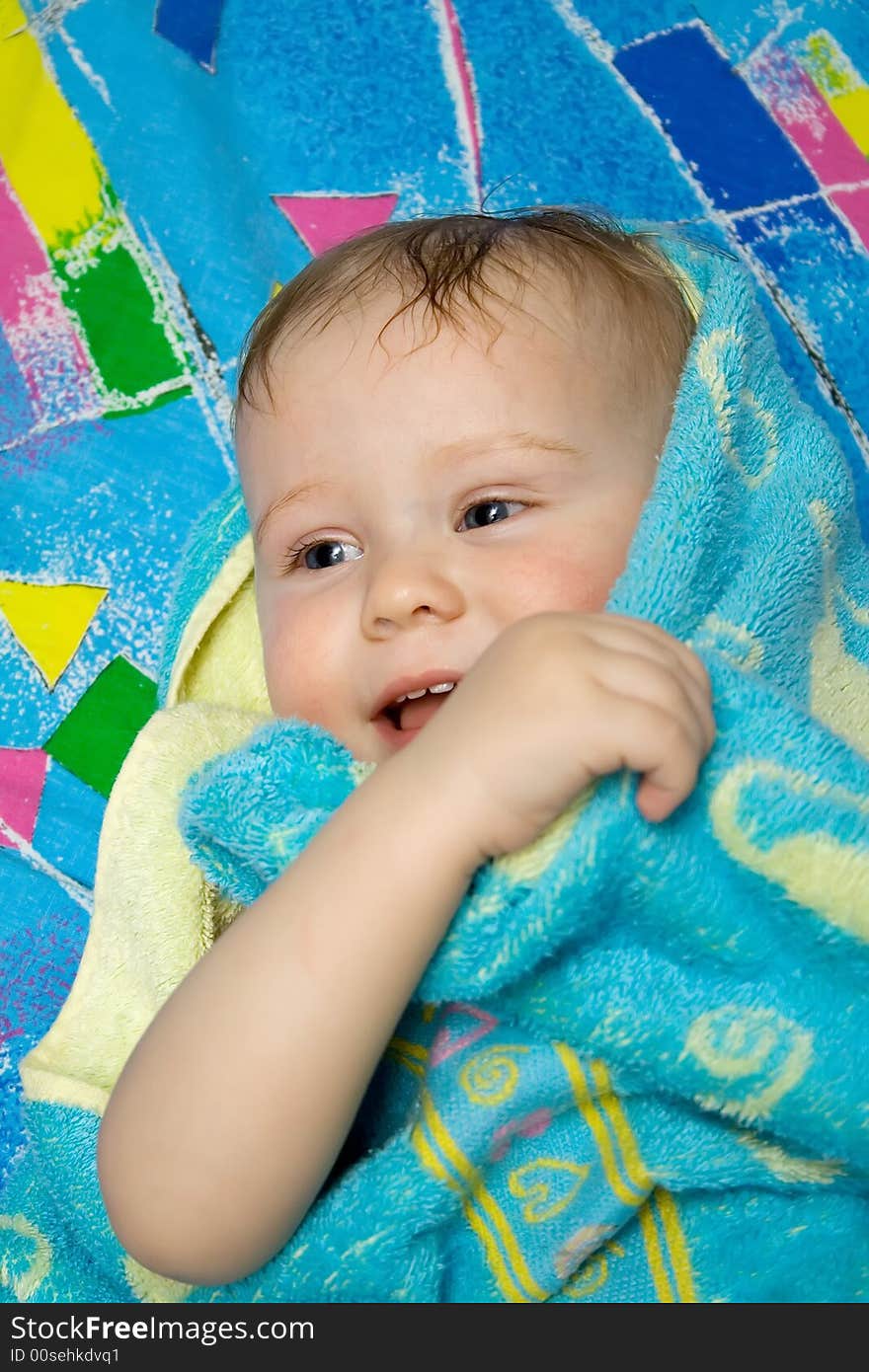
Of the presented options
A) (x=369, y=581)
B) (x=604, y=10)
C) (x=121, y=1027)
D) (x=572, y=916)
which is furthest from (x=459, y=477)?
(x=604, y=10)

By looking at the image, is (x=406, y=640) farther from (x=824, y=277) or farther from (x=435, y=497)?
(x=824, y=277)

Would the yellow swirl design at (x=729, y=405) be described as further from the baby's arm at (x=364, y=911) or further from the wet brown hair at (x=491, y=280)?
the baby's arm at (x=364, y=911)

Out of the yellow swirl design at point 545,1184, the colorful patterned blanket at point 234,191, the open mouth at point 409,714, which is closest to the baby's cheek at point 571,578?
the open mouth at point 409,714

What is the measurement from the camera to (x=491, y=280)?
1.21 metres

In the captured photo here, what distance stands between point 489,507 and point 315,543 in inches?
6.5

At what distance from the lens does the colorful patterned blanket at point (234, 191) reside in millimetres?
1609

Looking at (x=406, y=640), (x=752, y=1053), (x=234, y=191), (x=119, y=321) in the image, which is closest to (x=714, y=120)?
(x=234, y=191)

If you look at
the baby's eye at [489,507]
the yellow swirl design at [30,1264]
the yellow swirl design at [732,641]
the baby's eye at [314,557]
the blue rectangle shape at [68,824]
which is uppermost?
the baby's eye at [314,557]

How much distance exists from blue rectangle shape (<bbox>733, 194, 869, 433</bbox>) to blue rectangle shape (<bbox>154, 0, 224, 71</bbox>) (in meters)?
0.67

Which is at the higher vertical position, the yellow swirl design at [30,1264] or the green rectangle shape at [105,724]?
the green rectangle shape at [105,724]

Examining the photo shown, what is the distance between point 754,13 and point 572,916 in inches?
50.0

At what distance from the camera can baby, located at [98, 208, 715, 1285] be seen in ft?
2.88
